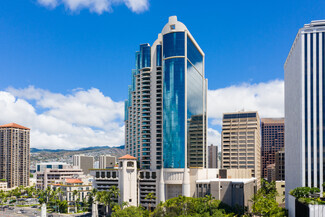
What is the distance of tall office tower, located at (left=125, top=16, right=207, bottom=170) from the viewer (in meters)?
169

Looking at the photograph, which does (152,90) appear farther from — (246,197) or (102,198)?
(246,197)

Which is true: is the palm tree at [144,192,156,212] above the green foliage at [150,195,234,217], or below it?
below

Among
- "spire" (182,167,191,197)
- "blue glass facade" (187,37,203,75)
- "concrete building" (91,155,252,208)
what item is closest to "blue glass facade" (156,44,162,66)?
"blue glass facade" (187,37,203,75)

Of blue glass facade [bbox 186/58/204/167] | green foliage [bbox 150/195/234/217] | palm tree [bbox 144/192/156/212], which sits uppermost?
blue glass facade [bbox 186/58/204/167]

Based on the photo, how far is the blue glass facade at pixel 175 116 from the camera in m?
168

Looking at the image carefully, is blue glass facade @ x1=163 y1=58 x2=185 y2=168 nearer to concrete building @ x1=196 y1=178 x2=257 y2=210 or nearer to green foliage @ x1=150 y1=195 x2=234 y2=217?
concrete building @ x1=196 y1=178 x2=257 y2=210

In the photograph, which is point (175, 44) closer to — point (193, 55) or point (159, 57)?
point (159, 57)

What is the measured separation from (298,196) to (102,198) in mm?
99401

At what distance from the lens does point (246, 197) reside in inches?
6201

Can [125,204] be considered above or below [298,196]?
below

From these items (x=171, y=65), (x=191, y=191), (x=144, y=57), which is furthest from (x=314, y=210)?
(x=144, y=57)

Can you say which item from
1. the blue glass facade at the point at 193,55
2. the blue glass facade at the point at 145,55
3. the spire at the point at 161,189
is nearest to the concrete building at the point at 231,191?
the spire at the point at 161,189

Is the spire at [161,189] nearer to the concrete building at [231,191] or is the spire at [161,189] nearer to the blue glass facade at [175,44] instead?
the concrete building at [231,191]

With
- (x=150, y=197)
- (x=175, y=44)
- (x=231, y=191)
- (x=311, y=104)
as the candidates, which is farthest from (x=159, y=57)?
(x=311, y=104)
